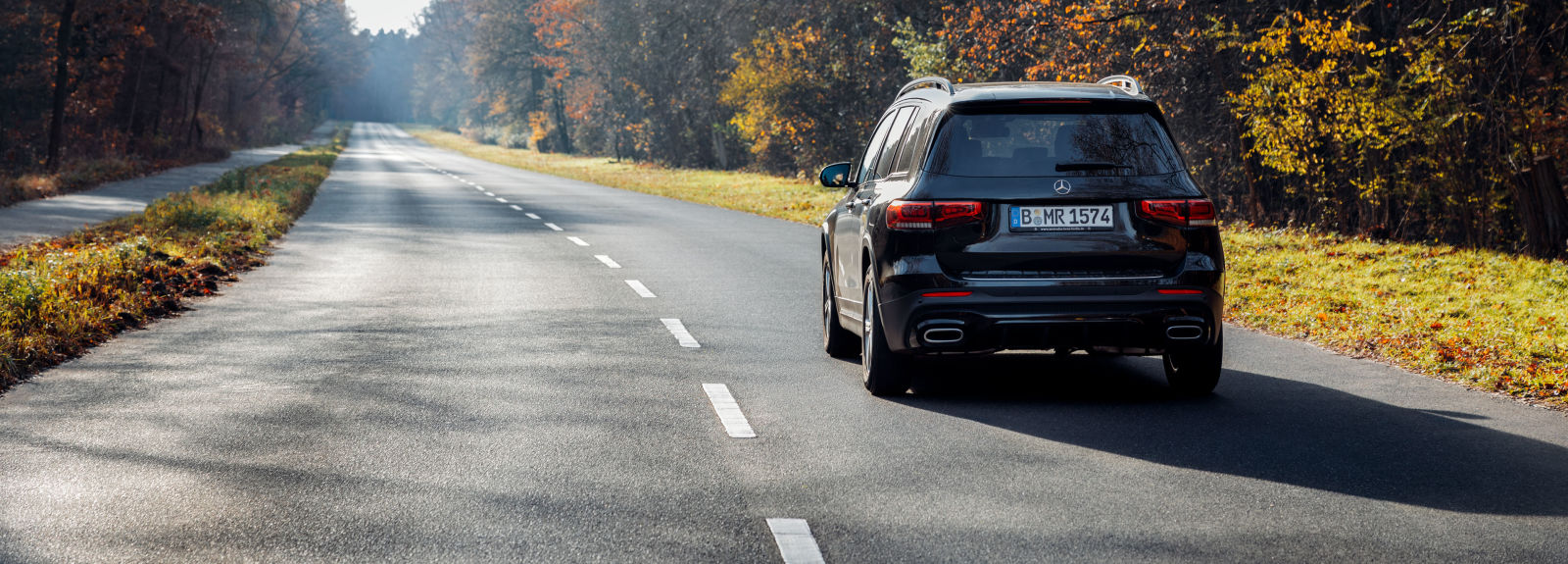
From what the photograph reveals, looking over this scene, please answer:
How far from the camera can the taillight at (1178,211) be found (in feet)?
22.0

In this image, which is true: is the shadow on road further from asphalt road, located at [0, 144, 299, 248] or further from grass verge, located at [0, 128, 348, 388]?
asphalt road, located at [0, 144, 299, 248]

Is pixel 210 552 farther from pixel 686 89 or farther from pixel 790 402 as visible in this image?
pixel 686 89

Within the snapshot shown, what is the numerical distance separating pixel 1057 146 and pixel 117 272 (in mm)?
8582

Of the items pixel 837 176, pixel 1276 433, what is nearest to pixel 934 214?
pixel 1276 433

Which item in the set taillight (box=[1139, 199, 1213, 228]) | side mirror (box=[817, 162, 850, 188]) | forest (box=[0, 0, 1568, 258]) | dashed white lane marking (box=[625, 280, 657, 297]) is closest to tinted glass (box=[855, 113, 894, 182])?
side mirror (box=[817, 162, 850, 188])

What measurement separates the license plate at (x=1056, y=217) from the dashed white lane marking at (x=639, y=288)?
6156 millimetres

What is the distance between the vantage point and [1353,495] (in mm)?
5129

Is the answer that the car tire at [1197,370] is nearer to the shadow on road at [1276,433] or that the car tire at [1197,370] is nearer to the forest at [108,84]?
the shadow on road at [1276,433]

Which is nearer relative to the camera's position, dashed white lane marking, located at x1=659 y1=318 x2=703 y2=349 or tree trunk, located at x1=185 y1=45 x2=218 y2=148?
dashed white lane marking, located at x1=659 y1=318 x2=703 y2=349

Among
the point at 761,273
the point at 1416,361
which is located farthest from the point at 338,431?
the point at 761,273

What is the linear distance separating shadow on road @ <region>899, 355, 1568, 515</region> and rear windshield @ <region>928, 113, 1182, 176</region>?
116 cm

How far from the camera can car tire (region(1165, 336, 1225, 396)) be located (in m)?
7.14

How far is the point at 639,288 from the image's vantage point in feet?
42.5

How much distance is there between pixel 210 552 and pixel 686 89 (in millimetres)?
50983
